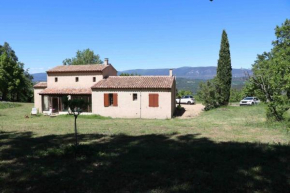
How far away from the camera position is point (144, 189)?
4.52 m

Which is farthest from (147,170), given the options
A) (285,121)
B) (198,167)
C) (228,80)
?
(228,80)

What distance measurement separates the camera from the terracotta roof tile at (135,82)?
2275 cm

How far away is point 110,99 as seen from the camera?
23.9 m

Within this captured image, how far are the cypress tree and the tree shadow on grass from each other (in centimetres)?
2223

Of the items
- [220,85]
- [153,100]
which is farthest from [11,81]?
[220,85]

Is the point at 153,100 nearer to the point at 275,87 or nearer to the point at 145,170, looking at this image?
the point at 275,87

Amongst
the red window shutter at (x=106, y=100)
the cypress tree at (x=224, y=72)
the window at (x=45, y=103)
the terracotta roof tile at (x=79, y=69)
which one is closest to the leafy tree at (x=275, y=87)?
the cypress tree at (x=224, y=72)

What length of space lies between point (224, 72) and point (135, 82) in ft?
40.9

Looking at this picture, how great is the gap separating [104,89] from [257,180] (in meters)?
20.1

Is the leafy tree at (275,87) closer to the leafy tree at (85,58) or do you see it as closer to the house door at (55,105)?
the house door at (55,105)

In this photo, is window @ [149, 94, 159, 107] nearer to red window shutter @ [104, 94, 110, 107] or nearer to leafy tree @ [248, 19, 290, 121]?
red window shutter @ [104, 94, 110, 107]

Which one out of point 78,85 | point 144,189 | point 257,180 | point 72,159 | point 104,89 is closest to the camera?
point 144,189

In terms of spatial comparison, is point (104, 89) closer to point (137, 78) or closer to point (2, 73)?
point (137, 78)

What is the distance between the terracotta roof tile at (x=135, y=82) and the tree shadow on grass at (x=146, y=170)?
15379mm
